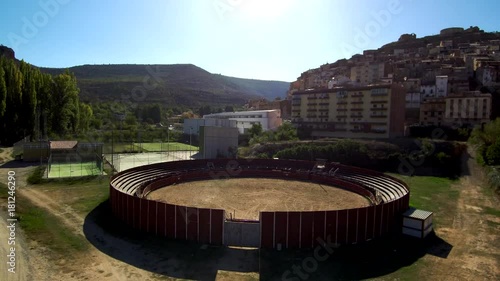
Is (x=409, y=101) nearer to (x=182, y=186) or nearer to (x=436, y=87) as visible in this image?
(x=436, y=87)

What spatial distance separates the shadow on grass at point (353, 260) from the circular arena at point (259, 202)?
0.80m

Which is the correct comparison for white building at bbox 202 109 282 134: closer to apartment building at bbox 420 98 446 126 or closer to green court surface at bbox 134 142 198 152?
green court surface at bbox 134 142 198 152

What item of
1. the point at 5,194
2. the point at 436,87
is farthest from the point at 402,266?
the point at 436,87

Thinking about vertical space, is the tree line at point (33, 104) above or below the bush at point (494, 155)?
above

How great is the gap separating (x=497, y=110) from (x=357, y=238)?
7150 centimetres

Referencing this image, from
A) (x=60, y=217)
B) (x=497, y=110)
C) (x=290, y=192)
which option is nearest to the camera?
(x=60, y=217)

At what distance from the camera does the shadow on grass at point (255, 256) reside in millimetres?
14930

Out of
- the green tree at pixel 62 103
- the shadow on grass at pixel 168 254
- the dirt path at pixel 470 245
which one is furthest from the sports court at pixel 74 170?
the dirt path at pixel 470 245

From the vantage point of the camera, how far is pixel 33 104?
5191cm

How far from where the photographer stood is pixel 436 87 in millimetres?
83875

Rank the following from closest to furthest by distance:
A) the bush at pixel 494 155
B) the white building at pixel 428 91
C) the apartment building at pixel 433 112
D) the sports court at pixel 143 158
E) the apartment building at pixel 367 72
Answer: the bush at pixel 494 155
the sports court at pixel 143 158
the apartment building at pixel 433 112
the white building at pixel 428 91
the apartment building at pixel 367 72

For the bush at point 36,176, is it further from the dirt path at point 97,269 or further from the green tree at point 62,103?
the green tree at point 62,103

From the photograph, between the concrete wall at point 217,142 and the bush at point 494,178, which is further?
the concrete wall at point 217,142

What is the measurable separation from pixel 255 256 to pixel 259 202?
1091 cm
